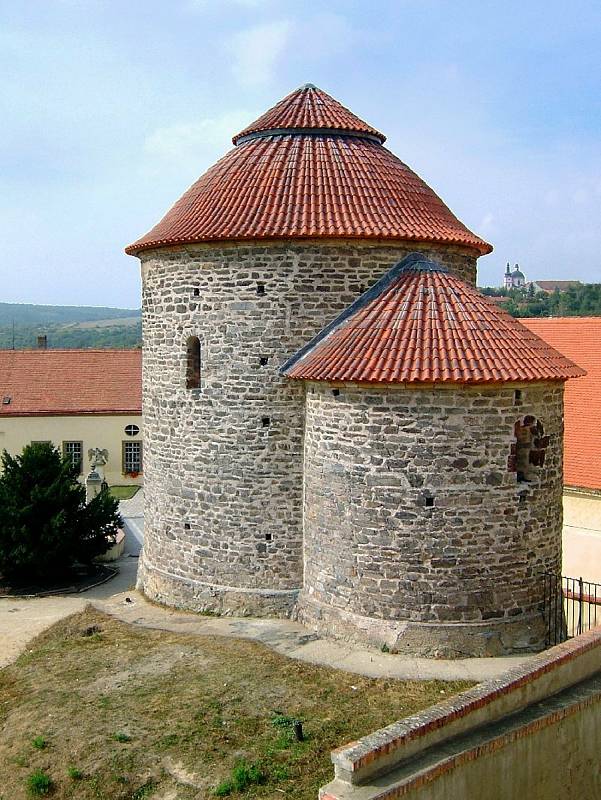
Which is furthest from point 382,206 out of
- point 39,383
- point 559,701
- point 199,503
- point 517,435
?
point 39,383

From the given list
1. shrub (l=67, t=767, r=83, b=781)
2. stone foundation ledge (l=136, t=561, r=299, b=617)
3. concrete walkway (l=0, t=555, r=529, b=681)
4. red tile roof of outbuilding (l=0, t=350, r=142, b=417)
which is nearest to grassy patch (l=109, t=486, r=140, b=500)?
red tile roof of outbuilding (l=0, t=350, r=142, b=417)

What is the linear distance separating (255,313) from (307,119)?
3.70 meters

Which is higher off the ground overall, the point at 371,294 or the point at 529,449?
the point at 371,294

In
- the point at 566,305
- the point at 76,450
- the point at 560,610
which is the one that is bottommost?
the point at 560,610

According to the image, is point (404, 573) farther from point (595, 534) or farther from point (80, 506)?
point (80, 506)

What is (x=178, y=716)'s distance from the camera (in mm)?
9219

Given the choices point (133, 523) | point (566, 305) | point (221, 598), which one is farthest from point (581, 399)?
point (566, 305)

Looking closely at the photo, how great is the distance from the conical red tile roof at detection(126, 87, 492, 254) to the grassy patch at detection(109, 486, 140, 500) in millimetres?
15247

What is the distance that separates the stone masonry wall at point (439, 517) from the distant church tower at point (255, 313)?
141 centimetres

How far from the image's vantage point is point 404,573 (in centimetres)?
1098

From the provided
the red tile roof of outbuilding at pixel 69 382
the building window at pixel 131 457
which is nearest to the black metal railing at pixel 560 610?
the red tile roof of outbuilding at pixel 69 382

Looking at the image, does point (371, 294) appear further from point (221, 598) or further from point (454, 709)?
point (454, 709)

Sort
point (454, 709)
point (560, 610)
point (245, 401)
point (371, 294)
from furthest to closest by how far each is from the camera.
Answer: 1. point (245, 401)
2. point (371, 294)
3. point (560, 610)
4. point (454, 709)

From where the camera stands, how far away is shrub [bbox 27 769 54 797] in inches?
314
